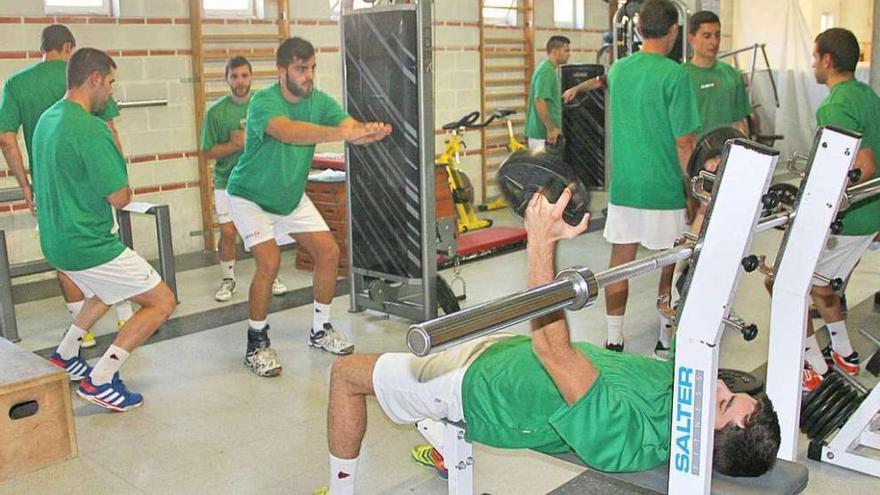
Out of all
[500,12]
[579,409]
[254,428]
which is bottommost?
[254,428]

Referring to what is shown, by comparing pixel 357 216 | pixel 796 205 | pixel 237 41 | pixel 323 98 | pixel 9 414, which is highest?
pixel 237 41

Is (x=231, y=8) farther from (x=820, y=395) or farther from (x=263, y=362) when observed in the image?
(x=820, y=395)

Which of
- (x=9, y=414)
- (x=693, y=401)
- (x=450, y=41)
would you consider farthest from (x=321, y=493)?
(x=450, y=41)

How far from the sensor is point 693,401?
6.10ft

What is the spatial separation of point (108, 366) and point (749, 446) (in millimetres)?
2750

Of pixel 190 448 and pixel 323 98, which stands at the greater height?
pixel 323 98

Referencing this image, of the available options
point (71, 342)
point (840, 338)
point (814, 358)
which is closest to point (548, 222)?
point (814, 358)

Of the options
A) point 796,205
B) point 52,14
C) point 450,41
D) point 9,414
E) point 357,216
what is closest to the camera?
point 796,205

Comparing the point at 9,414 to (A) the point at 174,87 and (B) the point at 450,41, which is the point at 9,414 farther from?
(B) the point at 450,41

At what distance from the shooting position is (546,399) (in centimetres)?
219

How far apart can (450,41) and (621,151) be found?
15.9ft

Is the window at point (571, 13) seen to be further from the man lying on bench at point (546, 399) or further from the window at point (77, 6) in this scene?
the man lying on bench at point (546, 399)

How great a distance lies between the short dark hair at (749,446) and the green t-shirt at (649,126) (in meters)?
2.20

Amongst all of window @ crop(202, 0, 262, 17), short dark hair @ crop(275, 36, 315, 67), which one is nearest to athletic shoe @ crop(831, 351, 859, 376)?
short dark hair @ crop(275, 36, 315, 67)
